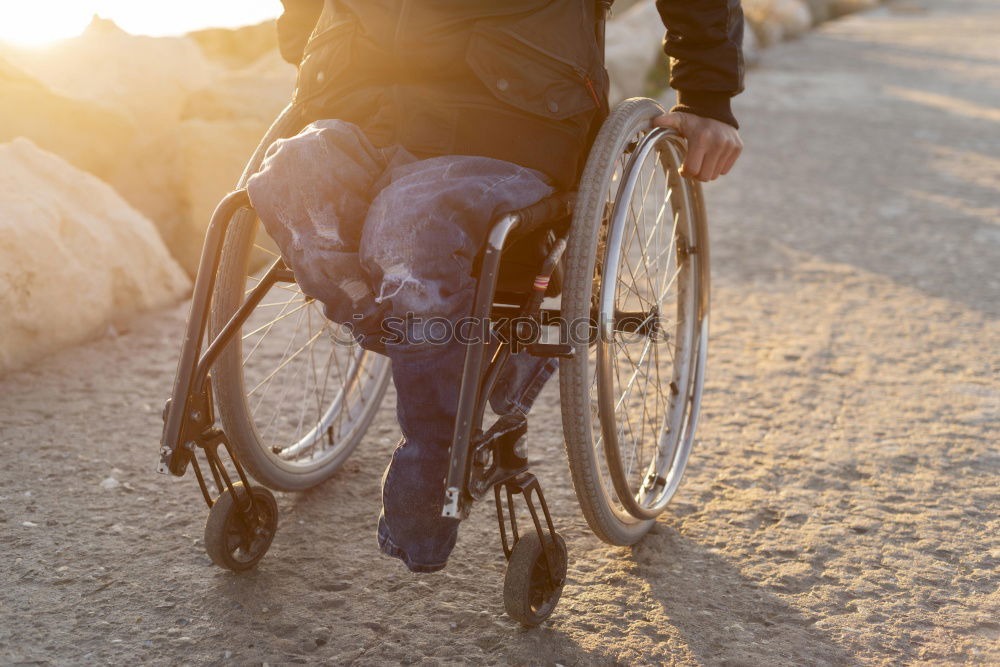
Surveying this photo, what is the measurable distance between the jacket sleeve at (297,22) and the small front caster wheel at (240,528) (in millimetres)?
987

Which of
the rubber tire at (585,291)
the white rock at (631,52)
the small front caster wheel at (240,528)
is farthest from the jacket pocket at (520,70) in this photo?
the white rock at (631,52)

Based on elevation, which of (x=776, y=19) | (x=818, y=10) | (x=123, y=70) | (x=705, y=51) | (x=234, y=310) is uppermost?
(x=818, y=10)

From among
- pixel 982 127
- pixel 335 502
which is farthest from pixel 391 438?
pixel 982 127

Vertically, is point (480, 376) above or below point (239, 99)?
below

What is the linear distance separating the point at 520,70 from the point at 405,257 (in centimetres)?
44

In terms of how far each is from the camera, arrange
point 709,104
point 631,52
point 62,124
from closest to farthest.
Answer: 1. point 709,104
2. point 62,124
3. point 631,52

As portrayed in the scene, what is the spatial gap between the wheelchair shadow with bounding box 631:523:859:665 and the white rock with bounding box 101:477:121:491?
126cm

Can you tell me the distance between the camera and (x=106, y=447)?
2568 mm

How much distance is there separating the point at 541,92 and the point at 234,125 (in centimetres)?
320

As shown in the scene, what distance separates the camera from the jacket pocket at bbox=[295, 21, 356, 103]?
1.88m

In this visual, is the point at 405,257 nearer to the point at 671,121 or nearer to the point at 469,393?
the point at 469,393

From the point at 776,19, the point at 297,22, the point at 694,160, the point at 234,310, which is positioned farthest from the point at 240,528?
the point at 776,19

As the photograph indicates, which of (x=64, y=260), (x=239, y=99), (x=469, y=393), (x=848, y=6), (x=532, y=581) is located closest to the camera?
(x=469, y=393)

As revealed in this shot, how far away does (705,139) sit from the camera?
202cm
